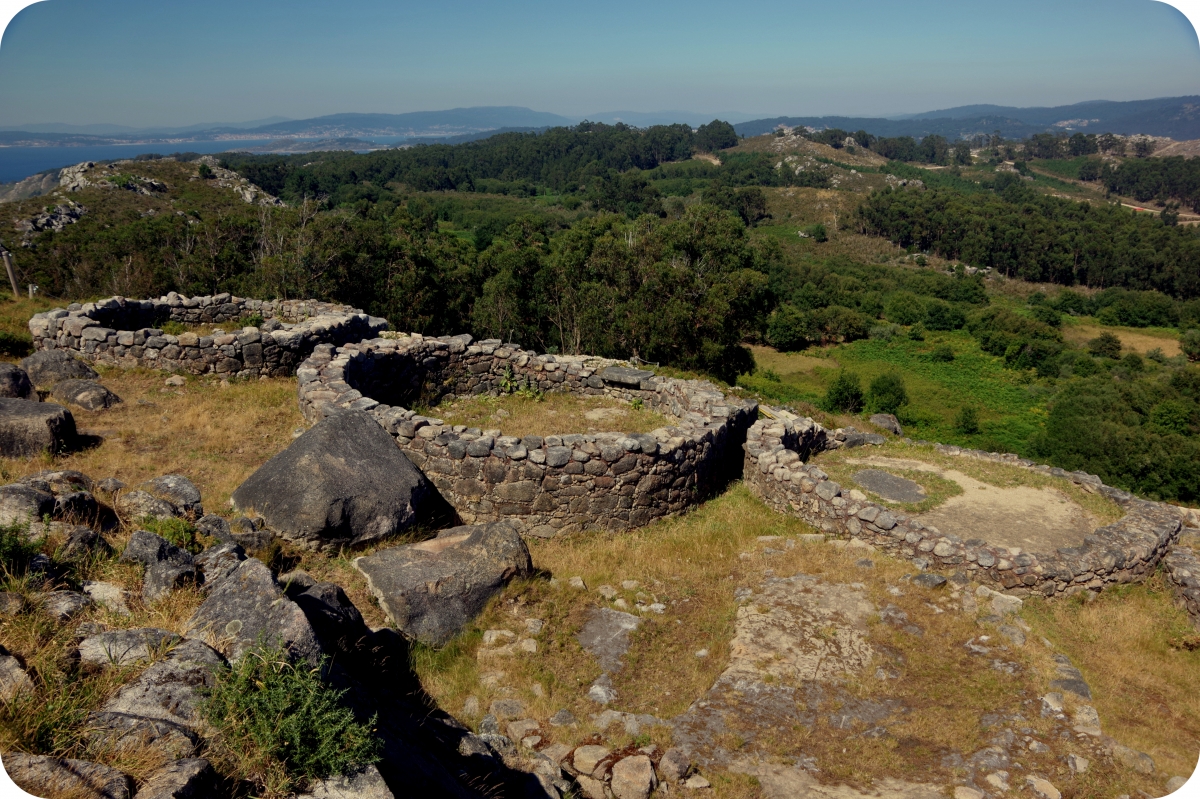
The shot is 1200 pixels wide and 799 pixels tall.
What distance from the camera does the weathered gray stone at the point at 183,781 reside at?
354 cm

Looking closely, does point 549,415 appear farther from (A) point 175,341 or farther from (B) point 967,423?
(B) point 967,423

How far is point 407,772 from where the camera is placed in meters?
4.71

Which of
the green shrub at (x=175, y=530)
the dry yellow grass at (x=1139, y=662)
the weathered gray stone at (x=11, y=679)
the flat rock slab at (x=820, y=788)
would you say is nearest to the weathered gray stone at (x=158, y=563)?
the green shrub at (x=175, y=530)

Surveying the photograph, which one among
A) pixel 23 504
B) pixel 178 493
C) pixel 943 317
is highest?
pixel 23 504

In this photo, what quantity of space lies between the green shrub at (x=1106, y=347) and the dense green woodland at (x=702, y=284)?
11.2 inches

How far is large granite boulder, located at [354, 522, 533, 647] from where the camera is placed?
7.98 m

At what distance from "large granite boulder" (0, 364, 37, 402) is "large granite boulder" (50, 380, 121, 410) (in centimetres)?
60

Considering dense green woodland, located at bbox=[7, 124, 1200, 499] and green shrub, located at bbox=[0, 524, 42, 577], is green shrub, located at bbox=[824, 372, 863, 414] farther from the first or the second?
green shrub, located at bbox=[0, 524, 42, 577]

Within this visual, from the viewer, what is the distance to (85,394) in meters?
13.0

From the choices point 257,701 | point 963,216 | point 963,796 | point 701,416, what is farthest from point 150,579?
point 963,216

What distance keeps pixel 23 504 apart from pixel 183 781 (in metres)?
4.58

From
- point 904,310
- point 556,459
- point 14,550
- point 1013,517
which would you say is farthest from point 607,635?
point 904,310

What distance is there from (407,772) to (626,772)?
8.19 ft

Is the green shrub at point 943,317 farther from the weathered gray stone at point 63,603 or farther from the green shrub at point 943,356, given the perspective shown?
the weathered gray stone at point 63,603
